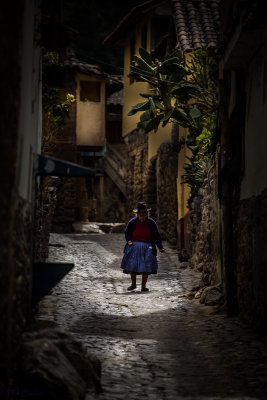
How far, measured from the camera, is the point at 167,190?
18.6 metres

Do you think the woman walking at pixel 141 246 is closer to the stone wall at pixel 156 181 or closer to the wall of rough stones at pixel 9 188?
the stone wall at pixel 156 181

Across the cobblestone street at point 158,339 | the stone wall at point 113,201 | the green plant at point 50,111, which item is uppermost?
the green plant at point 50,111

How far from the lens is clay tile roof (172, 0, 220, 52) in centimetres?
1644

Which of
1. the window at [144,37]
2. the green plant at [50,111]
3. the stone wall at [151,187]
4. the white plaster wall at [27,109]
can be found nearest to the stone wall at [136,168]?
the stone wall at [151,187]

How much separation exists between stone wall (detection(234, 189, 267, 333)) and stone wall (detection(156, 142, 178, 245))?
8.19 metres

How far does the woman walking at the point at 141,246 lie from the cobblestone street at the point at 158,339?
417 mm

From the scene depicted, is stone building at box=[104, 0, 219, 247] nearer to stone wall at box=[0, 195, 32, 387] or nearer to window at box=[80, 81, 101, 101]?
window at box=[80, 81, 101, 101]

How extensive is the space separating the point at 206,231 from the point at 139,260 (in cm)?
152

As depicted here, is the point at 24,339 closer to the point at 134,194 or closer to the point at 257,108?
the point at 257,108

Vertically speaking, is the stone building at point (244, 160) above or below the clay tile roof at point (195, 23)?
below

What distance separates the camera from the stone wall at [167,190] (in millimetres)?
17844

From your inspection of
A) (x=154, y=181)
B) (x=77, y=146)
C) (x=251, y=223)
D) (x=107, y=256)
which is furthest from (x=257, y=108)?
(x=77, y=146)

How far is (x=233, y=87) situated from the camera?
9586 mm

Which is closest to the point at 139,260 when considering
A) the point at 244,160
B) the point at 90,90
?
the point at 244,160
